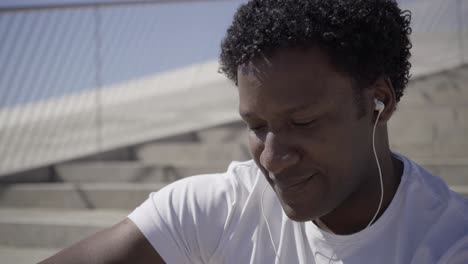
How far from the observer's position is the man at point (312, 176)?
1443mm

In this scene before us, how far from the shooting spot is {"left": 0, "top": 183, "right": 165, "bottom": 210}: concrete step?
434 cm

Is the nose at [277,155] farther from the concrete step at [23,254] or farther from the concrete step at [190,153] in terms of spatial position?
the concrete step at [190,153]

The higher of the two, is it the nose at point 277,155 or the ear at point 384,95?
the ear at point 384,95

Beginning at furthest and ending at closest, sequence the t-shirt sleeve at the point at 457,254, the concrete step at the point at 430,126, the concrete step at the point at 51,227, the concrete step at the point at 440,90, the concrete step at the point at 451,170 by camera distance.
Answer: the concrete step at the point at 440,90 < the concrete step at the point at 430,126 < the concrete step at the point at 51,227 < the concrete step at the point at 451,170 < the t-shirt sleeve at the point at 457,254

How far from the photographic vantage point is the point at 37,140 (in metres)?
5.66

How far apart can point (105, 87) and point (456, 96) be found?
378 cm

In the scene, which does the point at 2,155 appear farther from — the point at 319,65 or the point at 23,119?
the point at 319,65

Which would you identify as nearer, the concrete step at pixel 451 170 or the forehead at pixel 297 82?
the forehead at pixel 297 82

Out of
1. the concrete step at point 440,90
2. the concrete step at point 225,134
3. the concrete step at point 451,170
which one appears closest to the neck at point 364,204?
the concrete step at point 451,170

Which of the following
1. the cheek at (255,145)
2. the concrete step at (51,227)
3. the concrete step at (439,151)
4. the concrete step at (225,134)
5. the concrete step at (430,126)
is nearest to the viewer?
the cheek at (255,145)

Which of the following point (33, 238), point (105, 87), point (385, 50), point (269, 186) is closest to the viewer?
point (385, 50)

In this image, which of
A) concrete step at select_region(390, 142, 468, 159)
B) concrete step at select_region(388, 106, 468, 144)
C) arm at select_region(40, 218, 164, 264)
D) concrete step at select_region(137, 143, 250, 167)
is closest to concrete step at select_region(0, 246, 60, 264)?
concrete step at select_region(137, 143, 250, 167)

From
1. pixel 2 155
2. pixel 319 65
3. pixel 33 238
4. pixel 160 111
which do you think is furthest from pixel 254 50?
pixel 160 111

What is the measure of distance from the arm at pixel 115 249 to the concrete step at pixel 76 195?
8.25 feet
